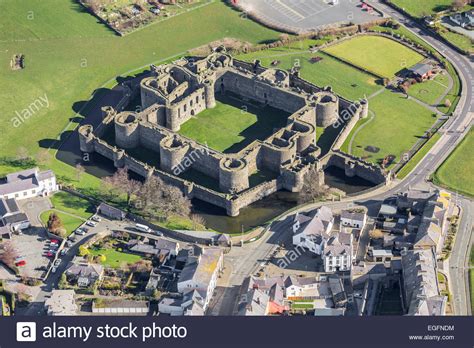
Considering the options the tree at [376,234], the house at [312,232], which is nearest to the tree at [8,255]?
the house at [312,232]

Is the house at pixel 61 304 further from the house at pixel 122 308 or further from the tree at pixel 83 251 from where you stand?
the tree at pixel 83 251

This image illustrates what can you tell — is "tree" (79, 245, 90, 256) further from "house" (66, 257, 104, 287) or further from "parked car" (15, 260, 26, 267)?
"parked car" (15, 260, 26, 267)

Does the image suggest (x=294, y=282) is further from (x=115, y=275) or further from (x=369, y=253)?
(x=115, y=275)

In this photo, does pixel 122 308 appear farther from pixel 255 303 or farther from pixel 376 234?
pixel 376 234

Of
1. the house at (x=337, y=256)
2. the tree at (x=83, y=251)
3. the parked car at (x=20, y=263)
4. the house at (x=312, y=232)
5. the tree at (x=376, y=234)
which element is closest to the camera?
the house at (x=337, y=256)

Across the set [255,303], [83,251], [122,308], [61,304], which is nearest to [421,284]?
[255,303]

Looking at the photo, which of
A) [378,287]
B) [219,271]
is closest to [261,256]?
[219,271]
